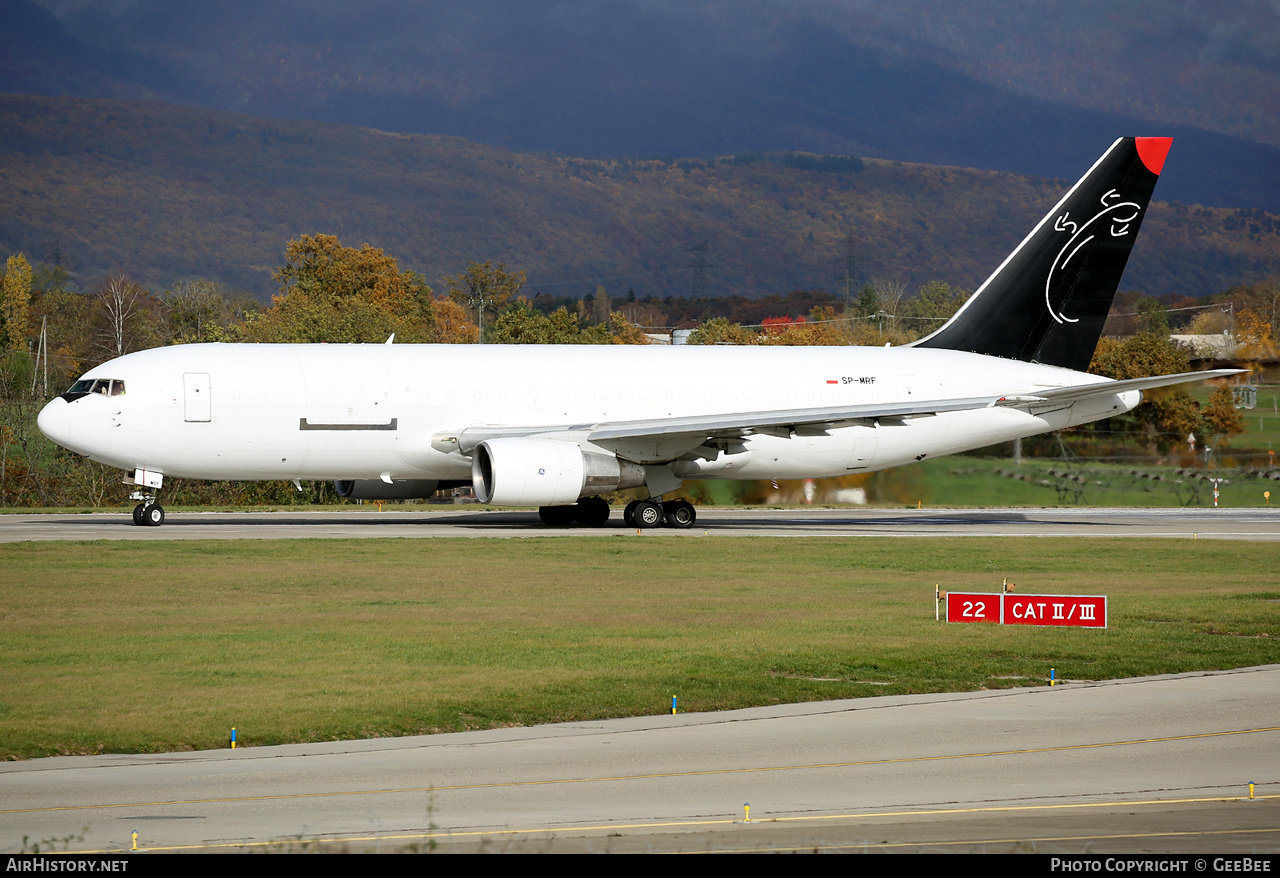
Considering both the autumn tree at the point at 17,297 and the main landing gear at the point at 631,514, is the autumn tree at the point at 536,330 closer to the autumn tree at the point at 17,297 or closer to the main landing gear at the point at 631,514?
the main landing gear at the point at 631,514

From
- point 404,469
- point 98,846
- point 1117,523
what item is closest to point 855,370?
point 1117,523

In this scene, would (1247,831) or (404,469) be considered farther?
(404,469)

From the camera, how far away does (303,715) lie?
39.2 feet

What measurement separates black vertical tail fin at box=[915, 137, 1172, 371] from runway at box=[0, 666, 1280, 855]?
26246mm

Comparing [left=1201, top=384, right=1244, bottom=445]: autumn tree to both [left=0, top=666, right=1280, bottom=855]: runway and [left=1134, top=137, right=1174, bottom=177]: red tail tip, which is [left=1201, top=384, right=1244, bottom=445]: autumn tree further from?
[left=0, top=666, right=1280, bottom=855]: runway

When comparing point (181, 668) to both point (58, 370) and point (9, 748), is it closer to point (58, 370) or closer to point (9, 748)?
point (9, 748)

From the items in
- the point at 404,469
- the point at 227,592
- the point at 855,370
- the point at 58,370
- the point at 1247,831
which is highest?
the point at 58,370

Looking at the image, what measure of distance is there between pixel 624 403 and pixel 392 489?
20.0ft

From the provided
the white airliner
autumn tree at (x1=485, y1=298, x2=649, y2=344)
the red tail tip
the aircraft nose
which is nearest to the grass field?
the white airliner

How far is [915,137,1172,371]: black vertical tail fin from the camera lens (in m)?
37.6

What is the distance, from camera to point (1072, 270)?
37.8m

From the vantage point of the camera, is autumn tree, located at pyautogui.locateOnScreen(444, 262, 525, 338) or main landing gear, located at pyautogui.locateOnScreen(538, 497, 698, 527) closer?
main landing gear, located at pyautogui.locateOnScreen(538, 497, 698, 527)

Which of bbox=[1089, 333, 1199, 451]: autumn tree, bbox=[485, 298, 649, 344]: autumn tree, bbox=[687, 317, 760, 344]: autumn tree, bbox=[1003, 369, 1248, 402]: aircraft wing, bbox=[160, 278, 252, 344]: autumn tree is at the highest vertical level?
bbox=[160, 278, 252, 344]: autumn tree

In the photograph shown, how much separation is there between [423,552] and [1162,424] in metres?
33.8
